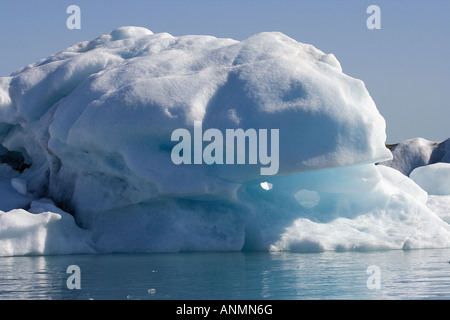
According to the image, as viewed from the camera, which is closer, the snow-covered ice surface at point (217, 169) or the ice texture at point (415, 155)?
the snow-covered ice surface at point (217, 169)

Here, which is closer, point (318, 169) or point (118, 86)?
point (318, 169)

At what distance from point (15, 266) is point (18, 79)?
4.93m

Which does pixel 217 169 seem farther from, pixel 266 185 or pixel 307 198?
pixel 307 198

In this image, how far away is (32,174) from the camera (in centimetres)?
1377

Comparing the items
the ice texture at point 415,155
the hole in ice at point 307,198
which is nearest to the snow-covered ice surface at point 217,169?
the hole in ice at point 307,198

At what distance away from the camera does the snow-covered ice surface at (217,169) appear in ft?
36.2

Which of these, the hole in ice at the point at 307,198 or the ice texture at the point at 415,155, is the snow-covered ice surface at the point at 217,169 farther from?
the ice texture at the point at 415,155

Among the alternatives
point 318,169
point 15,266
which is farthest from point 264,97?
point 15,266

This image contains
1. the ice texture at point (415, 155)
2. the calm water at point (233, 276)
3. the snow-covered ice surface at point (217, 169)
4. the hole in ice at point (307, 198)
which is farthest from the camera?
the ice texture at point (415, 155)

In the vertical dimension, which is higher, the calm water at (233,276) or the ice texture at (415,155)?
the ice texture at (415,155)

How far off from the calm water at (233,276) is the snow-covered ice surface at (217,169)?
0.59 metres

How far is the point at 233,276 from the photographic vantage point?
811 centimetres
